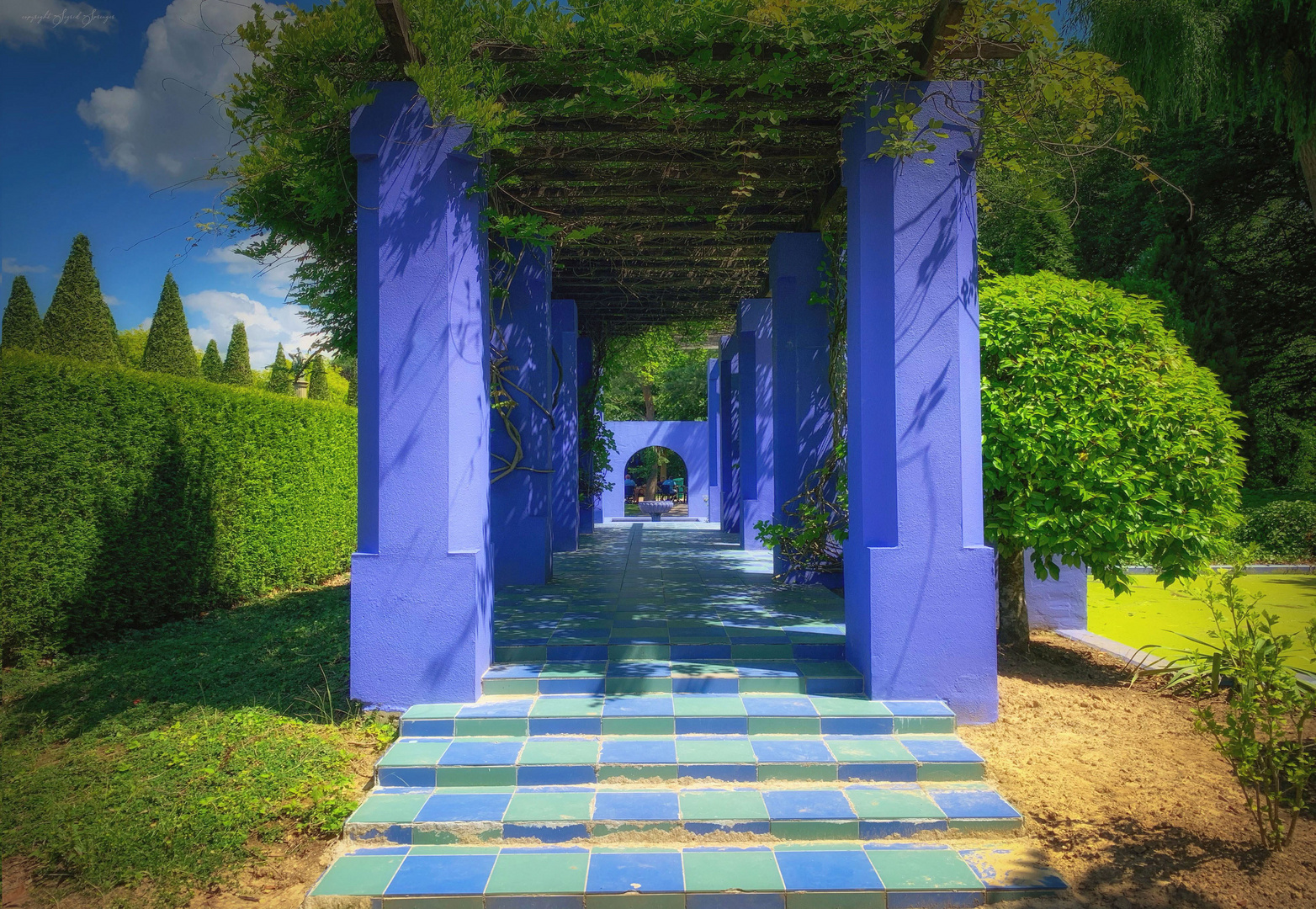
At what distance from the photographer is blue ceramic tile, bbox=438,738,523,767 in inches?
146

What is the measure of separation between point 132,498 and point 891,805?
22.0 ft

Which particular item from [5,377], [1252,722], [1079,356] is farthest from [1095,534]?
[5,377]

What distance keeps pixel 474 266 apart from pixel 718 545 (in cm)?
689

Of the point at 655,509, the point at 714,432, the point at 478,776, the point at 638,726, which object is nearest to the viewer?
the point at 478,776

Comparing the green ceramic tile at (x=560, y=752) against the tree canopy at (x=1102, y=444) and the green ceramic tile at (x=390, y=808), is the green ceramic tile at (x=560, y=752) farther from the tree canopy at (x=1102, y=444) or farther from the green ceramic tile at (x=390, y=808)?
the tree canopy at (x=1102, y=444)

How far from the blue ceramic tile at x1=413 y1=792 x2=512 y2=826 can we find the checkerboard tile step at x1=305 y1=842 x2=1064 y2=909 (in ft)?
0.41

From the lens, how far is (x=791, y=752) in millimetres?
3828

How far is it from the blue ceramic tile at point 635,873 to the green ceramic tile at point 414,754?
3.42 ft

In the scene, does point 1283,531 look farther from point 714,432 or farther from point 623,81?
point 623,81

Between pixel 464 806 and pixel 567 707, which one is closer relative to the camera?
pixel 464 806

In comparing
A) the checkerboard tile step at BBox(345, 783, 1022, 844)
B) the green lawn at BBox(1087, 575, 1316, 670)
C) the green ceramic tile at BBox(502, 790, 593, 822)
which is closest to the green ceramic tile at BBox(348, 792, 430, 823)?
the checkerboard tile step at BBox(345, 783, 1022, 844)

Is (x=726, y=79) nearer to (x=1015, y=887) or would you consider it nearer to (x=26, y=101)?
(x=1015, y=887)

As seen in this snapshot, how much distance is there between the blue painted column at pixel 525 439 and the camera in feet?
23.5

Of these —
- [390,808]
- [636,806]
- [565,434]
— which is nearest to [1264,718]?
[636,806]
